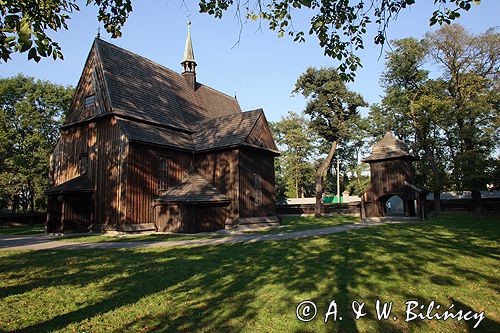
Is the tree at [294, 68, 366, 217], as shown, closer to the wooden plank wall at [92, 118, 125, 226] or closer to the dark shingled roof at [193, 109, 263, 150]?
the dark shingled roof at [193, 109, 263, 150]

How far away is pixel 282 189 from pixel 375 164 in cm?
3401

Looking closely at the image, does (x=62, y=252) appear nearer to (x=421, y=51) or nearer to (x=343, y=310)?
(x=343, y=310)

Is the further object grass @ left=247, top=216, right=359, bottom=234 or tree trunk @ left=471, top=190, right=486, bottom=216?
tree trunk @ left=471, top=190, right=486, bottom=216

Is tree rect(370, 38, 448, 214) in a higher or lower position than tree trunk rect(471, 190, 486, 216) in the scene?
higher

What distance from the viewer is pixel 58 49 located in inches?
193

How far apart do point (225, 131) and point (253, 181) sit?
4367 millimetres

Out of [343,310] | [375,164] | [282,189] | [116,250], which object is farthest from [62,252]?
[282,189]

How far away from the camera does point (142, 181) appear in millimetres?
21312

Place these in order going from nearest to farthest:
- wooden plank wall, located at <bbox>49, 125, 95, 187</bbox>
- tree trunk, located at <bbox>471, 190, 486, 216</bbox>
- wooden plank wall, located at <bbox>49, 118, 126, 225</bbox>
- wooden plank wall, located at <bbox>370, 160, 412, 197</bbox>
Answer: wooden plank wall, located at <bbox>49, 118, 126, 225</bbox> < wooden plank wall, located at <bbox>49, 125, 95, 187</bbox> < wooden plank wall, located at <bbox>370, 160, 412, 197</bbox> < tree trunk, located at <bbox>471, 190, 486, 216</bbox>

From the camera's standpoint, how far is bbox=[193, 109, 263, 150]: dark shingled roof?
78.4 feet

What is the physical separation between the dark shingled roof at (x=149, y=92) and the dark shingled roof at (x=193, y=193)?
465 cm

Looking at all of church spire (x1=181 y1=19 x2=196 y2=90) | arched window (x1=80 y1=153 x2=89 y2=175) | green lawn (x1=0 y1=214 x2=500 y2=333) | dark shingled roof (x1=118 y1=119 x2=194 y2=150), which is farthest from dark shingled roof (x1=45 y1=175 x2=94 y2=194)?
church spire (x1=181 y1=19 x2=196 y2=90)

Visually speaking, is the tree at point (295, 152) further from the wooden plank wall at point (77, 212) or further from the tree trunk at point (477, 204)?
the wooden plank wall at point (77, 212)

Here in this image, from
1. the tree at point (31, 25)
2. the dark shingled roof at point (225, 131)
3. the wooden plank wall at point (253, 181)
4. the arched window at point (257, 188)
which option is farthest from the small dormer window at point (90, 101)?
the tree at point (31, 25)
